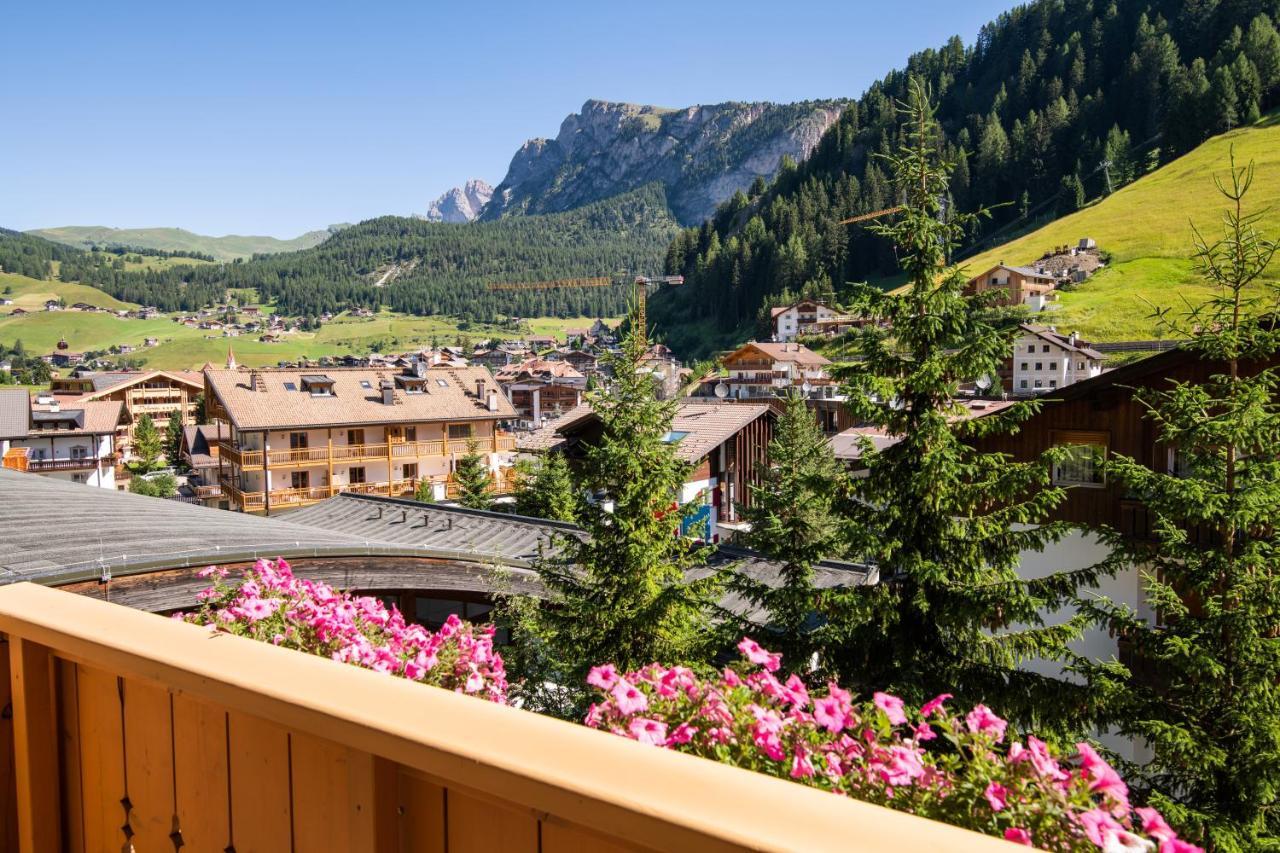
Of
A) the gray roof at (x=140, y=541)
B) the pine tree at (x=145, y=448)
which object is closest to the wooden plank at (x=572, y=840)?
the gray roof at (x=140, y=541)

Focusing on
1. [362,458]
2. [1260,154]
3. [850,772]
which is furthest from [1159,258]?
[850,772]

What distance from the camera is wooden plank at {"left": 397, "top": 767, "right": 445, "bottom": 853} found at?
1.41 m

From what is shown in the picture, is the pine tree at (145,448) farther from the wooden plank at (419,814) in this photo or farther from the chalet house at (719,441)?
the wooden plank at (419,814)

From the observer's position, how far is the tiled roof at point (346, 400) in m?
37.7

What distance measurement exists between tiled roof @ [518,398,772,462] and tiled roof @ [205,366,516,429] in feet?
32.7

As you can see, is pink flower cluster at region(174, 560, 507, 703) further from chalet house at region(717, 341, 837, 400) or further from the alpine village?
chalet house at region(717, 341, 837, 400)

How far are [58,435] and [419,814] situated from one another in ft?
196

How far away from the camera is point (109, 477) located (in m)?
53.6

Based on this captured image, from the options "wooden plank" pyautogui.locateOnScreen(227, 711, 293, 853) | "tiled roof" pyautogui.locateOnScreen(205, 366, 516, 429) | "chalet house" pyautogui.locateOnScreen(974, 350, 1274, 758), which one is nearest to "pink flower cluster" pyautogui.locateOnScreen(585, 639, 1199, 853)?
"wooden plank" pyautogui.locateOnScreen(227, 711, 293, 853)

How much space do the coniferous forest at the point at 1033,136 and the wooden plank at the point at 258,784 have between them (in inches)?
4498

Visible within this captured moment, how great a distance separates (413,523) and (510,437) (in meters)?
31.4

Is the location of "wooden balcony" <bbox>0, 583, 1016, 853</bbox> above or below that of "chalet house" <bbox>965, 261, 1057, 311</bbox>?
below

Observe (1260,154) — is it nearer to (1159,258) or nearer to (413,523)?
(1159,258)

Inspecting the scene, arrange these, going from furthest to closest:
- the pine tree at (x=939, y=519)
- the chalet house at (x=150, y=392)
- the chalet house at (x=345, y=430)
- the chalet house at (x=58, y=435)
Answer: the chalet house at (x=150, y=392)
the chalet house at (x=58, y=435)
the chalet house at (x=345, y=430)
the pine tree at (x=939, y=519)
